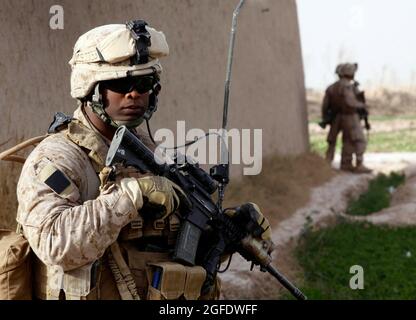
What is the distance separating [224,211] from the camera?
9.34 ft

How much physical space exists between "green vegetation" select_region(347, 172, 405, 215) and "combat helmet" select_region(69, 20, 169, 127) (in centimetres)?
706

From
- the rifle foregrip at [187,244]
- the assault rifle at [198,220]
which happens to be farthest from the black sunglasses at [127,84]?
the rifle foregrip at [187,244]

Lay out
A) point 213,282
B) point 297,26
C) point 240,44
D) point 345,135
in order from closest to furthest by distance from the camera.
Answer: point 213,282, point 240,44, point 297,26, point 345,135

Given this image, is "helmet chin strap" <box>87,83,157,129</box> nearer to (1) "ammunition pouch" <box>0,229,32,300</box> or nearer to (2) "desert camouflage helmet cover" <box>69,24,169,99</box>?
(2) "desert camouflage helmet cover" <box>69,24,169,99</box>

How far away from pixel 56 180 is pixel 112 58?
1.55 ft

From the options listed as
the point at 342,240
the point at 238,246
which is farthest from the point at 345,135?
the point at 238,246

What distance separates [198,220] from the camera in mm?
2691

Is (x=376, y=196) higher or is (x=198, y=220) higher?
(x=198, y=220)

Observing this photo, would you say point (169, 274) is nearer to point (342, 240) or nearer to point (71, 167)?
point (71, 167)

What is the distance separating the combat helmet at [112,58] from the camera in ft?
8.38

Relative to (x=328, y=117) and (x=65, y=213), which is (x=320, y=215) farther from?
(x=65, y=213)

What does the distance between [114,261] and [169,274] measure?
0.60 feet

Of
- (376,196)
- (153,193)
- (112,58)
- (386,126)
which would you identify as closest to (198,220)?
(153,193)

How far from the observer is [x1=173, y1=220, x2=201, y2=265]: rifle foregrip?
261cm
